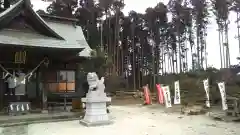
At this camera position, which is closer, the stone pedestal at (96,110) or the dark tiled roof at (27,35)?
the stone pedestal at (96,110)

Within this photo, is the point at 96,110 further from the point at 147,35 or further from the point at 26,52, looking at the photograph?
the point at 147,35

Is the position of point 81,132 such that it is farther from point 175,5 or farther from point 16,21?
point 175,5

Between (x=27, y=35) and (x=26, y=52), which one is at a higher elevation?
(x=27, y=35)

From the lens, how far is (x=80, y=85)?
14938mm

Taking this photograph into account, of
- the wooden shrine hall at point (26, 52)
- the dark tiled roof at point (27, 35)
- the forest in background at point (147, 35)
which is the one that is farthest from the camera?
the forest in background at point (147, 35)

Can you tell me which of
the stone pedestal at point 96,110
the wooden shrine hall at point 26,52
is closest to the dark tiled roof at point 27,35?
the wooden shrine hall at point 26,52

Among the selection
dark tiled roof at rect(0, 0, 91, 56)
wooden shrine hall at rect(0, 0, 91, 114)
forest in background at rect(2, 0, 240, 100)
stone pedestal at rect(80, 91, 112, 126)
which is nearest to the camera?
stone pedestal at rect(80, 91, 112, 126)

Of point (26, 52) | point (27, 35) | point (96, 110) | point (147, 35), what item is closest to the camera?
point (96, 110)

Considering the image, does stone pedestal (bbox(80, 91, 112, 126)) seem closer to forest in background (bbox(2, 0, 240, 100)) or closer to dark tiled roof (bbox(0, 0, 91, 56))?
dark tiled roof (bbox(0, 0, 91, 56))

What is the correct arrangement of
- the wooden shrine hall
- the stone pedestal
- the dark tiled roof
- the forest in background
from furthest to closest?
the forest in background → the wooden shrine hall → the dark tiled roof → the stone pedestal

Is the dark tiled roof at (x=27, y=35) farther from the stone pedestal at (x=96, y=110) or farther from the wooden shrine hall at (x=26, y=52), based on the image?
the stone pedestal at (x=96, y=110)

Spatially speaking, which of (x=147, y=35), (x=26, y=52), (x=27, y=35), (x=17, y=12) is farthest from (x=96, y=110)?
(x=147, y=35)

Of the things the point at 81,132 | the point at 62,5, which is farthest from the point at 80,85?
the point at 62,5

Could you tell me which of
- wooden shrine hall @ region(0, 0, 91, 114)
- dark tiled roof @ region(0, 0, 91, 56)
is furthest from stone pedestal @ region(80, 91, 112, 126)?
dark tiled roof @ region(0, 0, 91, 56)
